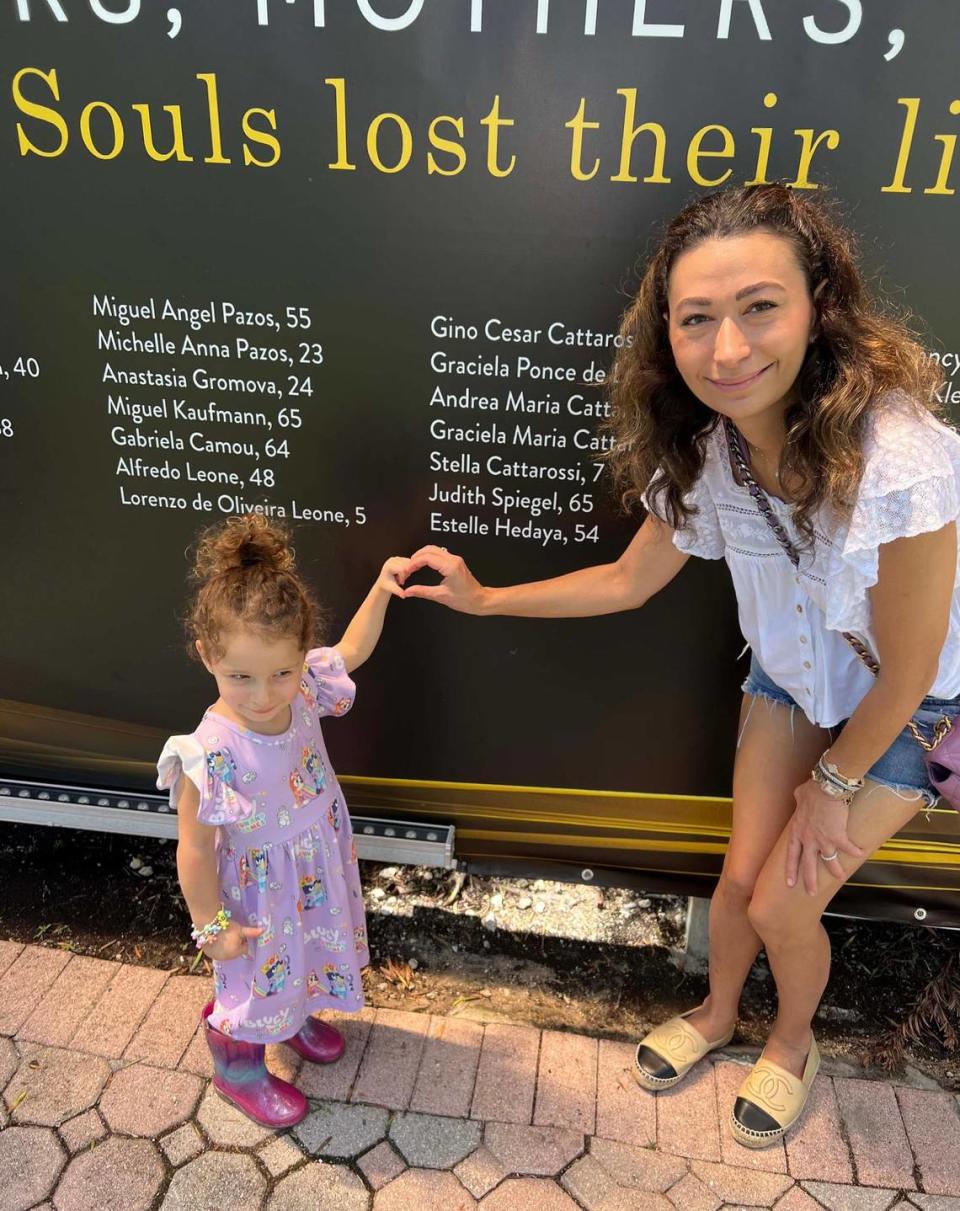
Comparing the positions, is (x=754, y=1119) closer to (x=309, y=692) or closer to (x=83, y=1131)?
(x=309, y=692)

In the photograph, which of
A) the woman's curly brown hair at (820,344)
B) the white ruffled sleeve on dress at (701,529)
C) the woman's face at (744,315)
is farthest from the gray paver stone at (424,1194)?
the woman's face at (744,315)

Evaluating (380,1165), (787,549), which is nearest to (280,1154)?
(380,1165)

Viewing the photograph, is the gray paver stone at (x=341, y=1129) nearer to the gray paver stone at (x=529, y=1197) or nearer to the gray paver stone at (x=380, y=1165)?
the gray paver stone at (x=380, y=1165)

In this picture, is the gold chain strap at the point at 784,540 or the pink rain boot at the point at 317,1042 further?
the pink rain boot at the point at 317,1042

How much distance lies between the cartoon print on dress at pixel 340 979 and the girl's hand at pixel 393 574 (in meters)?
0.90

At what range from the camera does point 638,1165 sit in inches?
82.0

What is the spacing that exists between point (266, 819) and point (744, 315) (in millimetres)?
1345

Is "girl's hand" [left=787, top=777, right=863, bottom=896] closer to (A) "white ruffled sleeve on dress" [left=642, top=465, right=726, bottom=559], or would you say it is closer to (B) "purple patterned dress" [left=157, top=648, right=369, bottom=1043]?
(A) "white ruffled sleeve on dress" [left=642, top=465, right=726, bottom=559]

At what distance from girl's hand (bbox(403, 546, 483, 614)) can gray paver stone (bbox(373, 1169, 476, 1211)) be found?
50.5 inches

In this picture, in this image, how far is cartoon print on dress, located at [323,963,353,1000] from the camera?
215cm

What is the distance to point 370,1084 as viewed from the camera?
2.25 meters

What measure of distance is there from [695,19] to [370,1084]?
2437 mm

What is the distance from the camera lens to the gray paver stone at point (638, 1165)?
6.72 feet

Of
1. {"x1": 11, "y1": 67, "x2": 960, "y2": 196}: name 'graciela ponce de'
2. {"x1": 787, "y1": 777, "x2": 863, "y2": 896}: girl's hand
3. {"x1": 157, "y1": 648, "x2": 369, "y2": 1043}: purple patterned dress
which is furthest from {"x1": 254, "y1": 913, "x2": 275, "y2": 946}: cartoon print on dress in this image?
{"x1": 11, "y1": 67, "x2": 960, "y2": 196}: name 'graciela ponce de'
